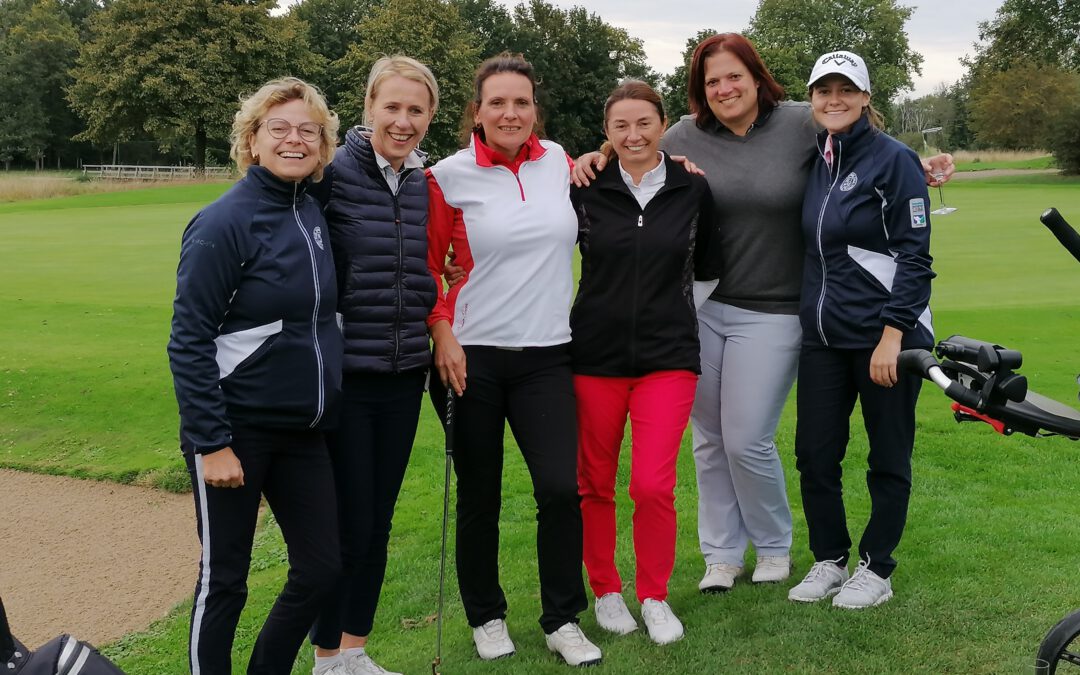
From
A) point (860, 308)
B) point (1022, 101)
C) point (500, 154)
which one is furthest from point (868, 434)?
point (1022, 101)

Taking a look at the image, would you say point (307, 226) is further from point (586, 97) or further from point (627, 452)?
point (586, 97)

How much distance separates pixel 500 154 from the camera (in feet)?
13.1

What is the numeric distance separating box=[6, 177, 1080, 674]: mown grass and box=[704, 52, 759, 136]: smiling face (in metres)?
2.15

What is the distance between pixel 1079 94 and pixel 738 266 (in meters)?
50.0

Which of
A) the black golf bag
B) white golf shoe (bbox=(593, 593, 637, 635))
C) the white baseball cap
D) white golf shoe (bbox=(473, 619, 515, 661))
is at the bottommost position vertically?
white golf shoe (bbox=(473, 619, 515, 661))

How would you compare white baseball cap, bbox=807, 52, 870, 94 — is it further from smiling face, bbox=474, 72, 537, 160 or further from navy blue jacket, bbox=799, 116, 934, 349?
smiling face, bbox=474, 72, 537, 160

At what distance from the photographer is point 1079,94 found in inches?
1843

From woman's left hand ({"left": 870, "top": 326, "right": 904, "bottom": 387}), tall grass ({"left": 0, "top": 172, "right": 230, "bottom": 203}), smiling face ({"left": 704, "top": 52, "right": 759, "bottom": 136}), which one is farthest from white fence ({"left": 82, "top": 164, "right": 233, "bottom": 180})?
woman's left hand ({"left": 870, "top": 326, "right": 904, "bottom": 387})

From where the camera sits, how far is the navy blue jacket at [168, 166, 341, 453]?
3.11m

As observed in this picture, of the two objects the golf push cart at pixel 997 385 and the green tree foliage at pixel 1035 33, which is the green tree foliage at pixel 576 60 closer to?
the green tree foliage at pixel 1035 33

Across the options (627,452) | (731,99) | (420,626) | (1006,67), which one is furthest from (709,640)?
(1006,67)

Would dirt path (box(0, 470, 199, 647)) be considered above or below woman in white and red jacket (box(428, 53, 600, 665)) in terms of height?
below

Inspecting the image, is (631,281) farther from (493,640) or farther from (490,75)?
(493,640)

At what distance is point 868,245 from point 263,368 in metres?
2.46
